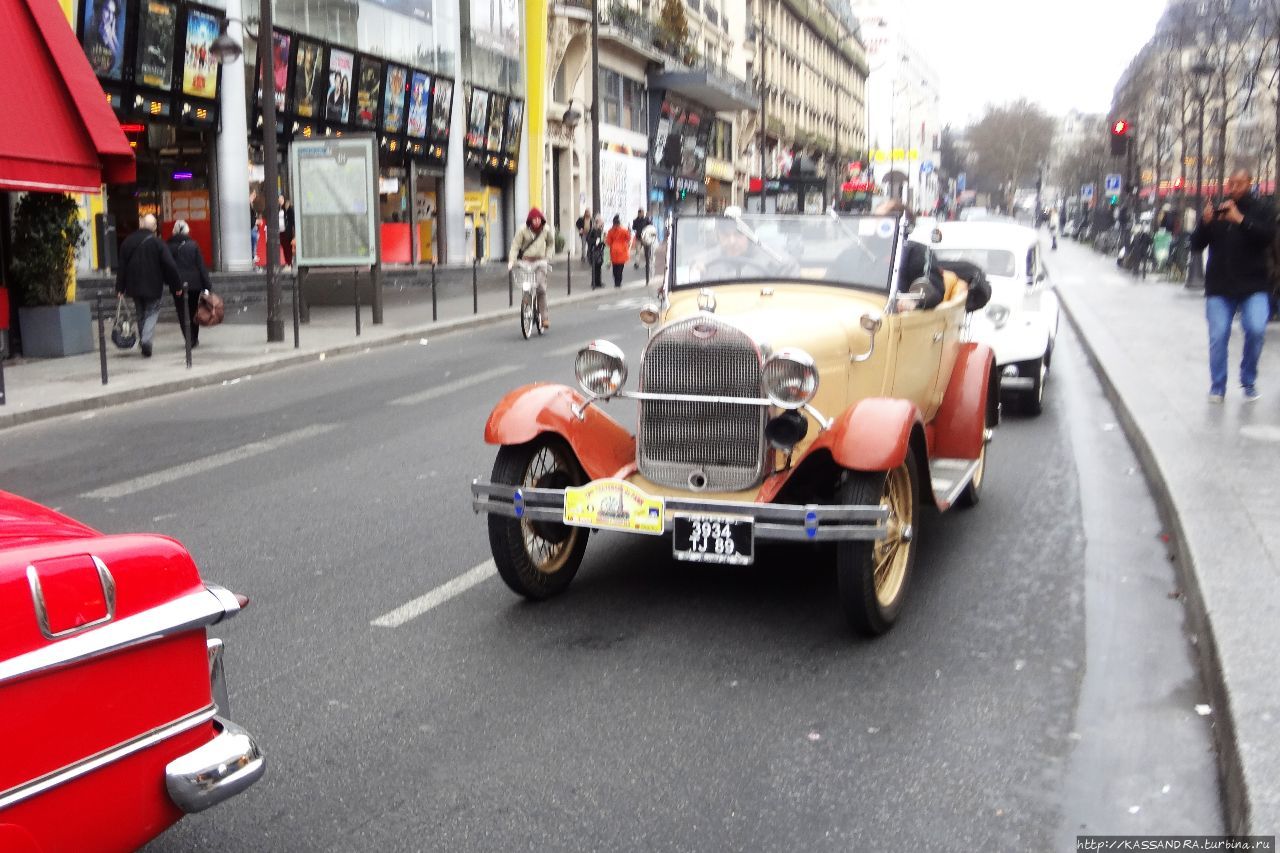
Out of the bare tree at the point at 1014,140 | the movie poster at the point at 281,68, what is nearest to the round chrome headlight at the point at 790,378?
the movie poster at the point at 281,68

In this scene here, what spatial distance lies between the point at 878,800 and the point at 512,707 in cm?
140

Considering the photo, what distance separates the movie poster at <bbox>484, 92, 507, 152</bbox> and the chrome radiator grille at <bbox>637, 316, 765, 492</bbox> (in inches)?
1301

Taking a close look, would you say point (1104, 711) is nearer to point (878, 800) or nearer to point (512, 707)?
point (878, 800)

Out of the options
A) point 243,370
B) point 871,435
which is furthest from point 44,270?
point 871,435

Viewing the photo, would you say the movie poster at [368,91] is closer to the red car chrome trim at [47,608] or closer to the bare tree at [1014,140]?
the red car chrome trim at [47,608]

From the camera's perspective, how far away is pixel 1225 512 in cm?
703

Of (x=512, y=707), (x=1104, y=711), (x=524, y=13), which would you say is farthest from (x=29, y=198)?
(x=524, y=13)

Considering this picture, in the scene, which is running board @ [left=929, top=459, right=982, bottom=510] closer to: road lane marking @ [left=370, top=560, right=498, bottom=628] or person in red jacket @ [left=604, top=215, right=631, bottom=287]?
road lane marking @ [left=370, top=560, right=498, bottom=628]

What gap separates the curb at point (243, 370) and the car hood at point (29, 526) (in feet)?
31.2

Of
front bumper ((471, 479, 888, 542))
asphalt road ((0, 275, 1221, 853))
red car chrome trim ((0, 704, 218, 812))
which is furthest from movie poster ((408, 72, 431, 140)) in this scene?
red car chrome trim ((0, 704, 218, 812))

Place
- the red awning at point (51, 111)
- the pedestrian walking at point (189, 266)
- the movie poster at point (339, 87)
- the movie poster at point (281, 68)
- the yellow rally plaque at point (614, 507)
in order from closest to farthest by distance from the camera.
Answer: the yellow rally plaque at point (614, 507), the red awning at point (51, 111), the pedestrian walking at point (189, 266), the movie poster at point (281, 68), the movie poster at point (339, 87)

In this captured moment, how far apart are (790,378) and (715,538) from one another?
Answer: 0.74 m

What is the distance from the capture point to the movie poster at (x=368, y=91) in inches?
1202

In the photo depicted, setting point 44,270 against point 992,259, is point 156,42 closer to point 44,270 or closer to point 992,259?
point 44,270
